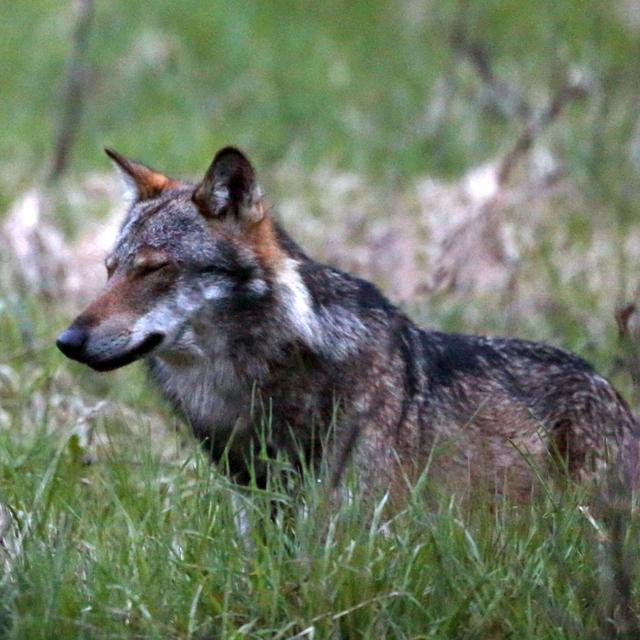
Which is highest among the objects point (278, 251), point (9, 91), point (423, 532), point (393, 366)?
point (9, 91)

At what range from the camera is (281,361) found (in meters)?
5.64

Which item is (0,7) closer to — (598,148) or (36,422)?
(598,148)

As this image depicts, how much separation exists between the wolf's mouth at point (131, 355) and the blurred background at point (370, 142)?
1602 mm

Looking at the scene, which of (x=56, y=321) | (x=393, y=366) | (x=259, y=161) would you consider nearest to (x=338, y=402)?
(x=393, y=366)

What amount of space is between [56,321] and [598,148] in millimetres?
3643

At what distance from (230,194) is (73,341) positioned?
2.55 feet

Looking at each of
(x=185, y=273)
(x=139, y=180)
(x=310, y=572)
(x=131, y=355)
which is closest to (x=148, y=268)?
(x=185, y=273)

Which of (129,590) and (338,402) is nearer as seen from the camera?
(129,590)

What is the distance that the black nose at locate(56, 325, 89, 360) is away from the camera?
5398mm

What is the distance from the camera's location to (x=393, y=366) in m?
5.82

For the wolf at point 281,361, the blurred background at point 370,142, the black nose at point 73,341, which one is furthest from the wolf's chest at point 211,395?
the blurred background at point 370,142

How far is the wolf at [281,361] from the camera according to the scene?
5523 millimetres

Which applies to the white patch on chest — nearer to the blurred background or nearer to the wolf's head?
the wolf's head

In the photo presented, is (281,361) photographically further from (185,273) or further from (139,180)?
(139,180)
